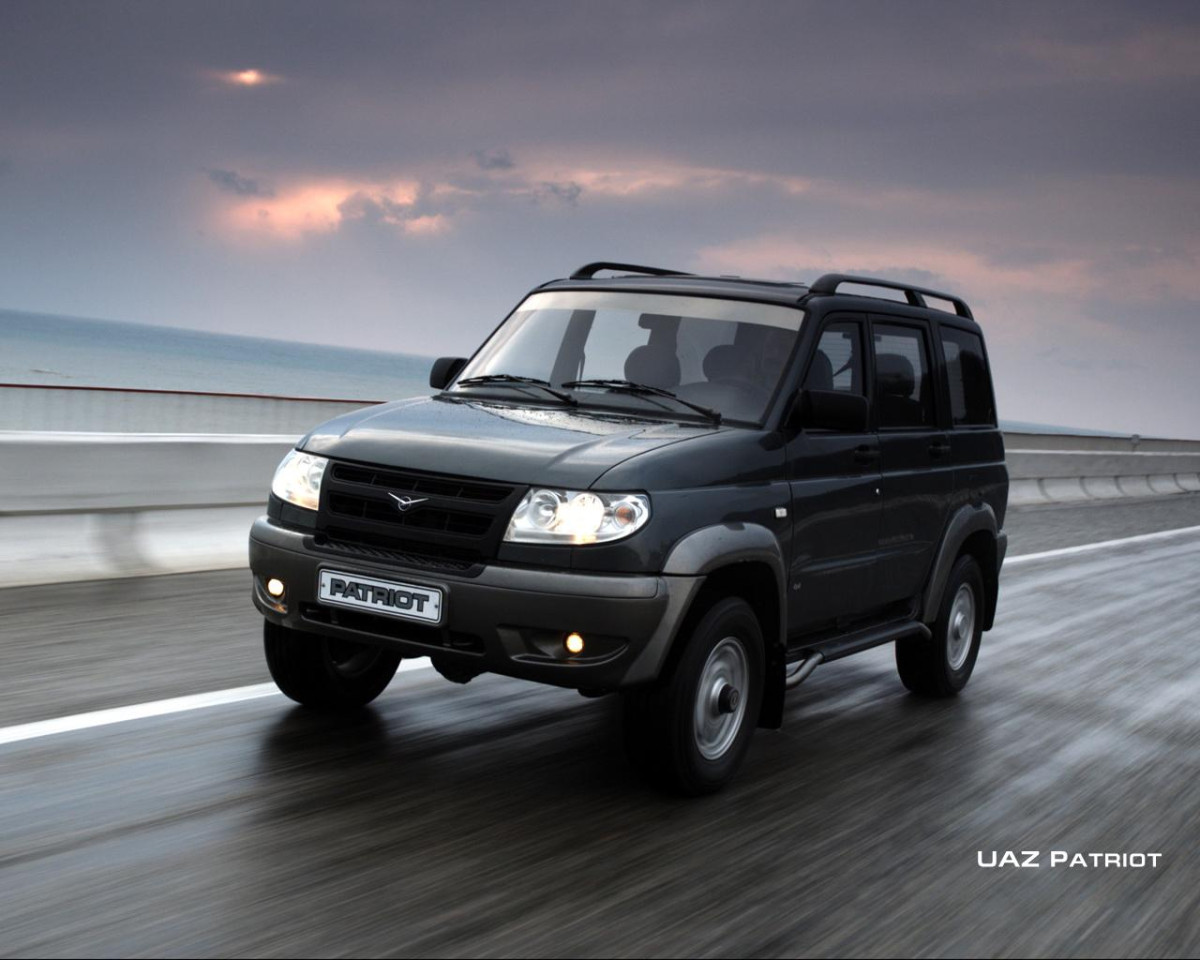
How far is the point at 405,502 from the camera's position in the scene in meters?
5.14

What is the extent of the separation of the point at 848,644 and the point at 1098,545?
11227 millimetres

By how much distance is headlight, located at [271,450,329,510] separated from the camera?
17.8 ft

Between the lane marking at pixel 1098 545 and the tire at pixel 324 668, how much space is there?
28.4 feet

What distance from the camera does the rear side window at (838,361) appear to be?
617 cm

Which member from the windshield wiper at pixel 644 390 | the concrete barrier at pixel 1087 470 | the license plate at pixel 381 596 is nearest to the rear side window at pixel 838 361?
the windshield wiper at pixel 644 390

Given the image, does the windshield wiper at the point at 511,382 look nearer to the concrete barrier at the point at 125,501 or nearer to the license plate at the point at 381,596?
the license plate at the point at 381,596

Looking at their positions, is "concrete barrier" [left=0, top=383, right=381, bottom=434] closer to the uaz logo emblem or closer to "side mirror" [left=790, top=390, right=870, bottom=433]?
"side mirror" [left=790, top=390, right=870, bottom=433]

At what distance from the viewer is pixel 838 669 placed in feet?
Answer: 26.9

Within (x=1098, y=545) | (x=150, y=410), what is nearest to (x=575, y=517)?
(x=1098, y=545)

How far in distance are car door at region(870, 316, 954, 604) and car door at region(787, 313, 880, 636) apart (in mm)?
146

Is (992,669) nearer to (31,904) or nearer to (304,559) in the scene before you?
(304,559)

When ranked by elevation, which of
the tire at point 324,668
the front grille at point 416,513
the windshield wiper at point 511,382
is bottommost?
the tire at point 324,668

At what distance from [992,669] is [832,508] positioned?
2918 mm

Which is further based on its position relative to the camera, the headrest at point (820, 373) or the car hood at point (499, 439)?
the headrest at point (820, 373)
